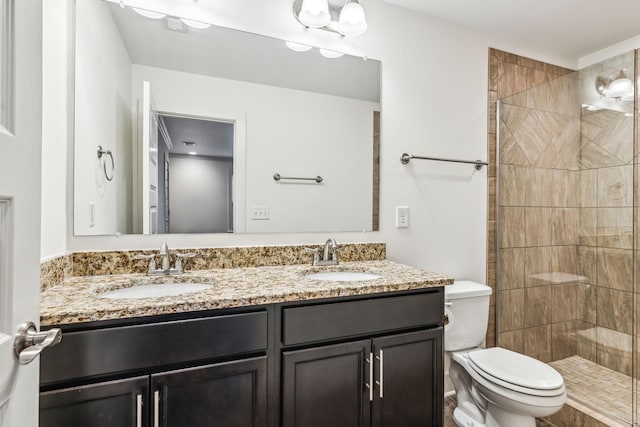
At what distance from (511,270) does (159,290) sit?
2135mm

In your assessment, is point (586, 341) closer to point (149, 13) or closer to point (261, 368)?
point (261, 368)

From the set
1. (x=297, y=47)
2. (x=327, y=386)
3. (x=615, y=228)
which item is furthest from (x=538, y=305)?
(x=297, y=47)

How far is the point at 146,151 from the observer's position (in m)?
1.49

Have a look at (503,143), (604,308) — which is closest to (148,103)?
(503,143)

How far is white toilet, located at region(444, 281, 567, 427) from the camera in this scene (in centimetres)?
141

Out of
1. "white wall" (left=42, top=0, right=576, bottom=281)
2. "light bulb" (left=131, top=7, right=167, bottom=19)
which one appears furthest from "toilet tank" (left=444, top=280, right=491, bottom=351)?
"light bulb" (left=131, top=7, right=167, bottom=19)

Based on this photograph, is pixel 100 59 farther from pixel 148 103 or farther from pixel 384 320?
pixel 384 320

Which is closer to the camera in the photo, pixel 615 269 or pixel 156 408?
pixel 156 408

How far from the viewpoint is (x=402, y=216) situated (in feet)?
6.47

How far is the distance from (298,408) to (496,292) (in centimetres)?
167

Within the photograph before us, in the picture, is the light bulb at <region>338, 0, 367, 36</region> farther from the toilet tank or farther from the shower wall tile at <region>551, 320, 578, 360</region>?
the shower wall tile at <region>551, 320, 578, 360</region>

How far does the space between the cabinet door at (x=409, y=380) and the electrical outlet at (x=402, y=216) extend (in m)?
0.70

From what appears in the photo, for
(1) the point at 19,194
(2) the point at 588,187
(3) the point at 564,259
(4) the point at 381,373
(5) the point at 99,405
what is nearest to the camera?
(1) the point at 19,194

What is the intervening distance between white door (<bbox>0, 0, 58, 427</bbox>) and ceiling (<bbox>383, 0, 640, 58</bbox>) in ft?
6.03
